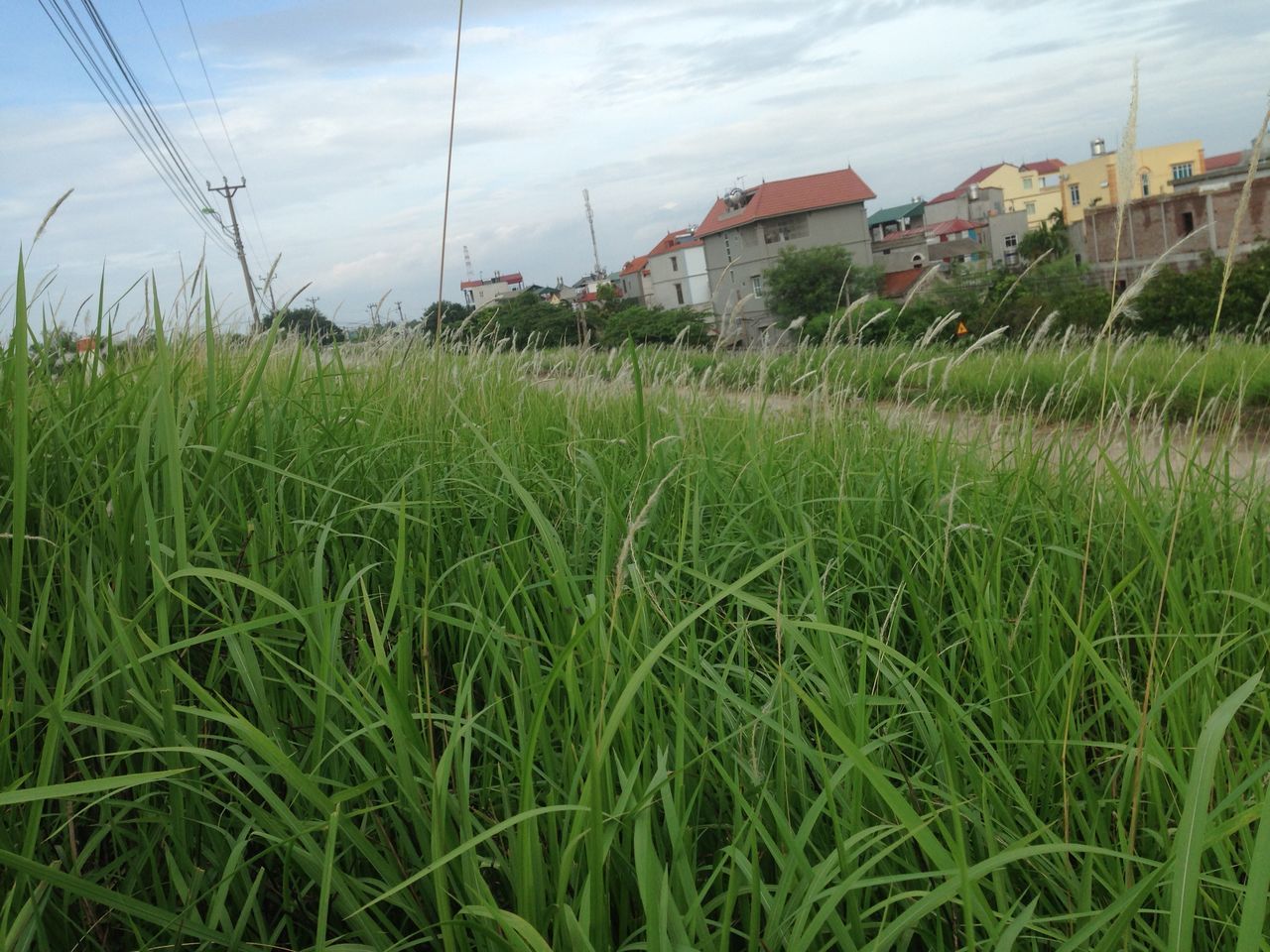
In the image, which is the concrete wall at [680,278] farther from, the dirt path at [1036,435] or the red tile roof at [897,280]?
the dirt path at [1036,435]

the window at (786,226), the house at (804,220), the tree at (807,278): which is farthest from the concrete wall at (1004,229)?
the tree at (807,278)

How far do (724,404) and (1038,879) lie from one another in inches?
98.3

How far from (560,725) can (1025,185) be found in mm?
97956

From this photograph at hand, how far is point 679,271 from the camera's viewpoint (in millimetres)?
70875

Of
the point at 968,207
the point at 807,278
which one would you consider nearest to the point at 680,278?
the point at 807,278

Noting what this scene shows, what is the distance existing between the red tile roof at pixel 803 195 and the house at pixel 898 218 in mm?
20224

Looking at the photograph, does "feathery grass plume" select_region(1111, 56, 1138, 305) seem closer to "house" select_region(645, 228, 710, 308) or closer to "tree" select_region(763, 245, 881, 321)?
"tree" select_region(763, 245, 881, 321)

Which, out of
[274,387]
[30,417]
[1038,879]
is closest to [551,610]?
[1038,879]

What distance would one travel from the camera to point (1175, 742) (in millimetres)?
1238

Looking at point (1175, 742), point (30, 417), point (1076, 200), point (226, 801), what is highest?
point (1076, 200)

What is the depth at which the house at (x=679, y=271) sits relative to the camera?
69.5 m

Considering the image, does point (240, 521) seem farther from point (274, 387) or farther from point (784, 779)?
point (784, 779)

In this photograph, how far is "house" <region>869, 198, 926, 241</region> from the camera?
7932cm

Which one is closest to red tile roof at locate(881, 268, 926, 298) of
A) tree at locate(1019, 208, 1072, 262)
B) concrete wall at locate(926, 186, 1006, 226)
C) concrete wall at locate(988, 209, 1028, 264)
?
tree at locate(1019, 208, 1072, 262)
